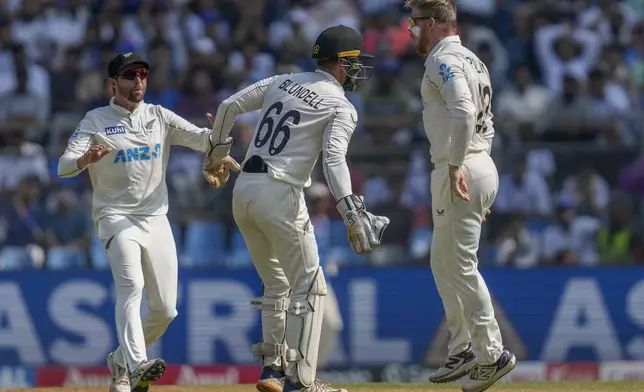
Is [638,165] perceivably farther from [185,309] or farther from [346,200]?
[346,200]

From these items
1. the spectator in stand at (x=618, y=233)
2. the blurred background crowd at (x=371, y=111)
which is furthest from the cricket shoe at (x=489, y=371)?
the spectator in stand at (x=618, y=233)

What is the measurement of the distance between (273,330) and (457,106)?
2080 millimetres

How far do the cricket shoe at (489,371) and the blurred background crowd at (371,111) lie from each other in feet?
17.6

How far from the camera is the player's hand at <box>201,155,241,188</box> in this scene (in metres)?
9.49

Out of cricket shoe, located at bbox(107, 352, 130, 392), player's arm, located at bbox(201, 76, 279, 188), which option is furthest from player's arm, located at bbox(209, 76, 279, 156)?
cricket shoe, located at bbox(107, 352, 130, 392)

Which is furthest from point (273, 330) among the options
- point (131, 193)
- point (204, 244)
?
point (204, 244)

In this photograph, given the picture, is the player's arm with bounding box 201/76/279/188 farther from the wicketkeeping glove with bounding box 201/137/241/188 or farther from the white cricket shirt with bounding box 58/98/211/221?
the white cricket shirt with bounding box 58/98/211/221

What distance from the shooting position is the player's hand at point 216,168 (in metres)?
9.49

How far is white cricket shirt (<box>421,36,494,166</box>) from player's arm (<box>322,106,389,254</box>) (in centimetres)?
56

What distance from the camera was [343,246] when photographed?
14.5m

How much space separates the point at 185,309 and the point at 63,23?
6982mm

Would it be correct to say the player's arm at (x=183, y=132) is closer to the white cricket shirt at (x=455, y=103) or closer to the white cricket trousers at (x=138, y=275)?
the white cricket trousers at (x=138, y=275)

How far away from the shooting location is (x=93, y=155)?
357 inches

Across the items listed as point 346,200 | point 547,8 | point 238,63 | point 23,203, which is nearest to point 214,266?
point 23,203
